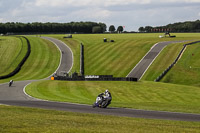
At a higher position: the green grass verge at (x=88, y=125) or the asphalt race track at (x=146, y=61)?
the green grass verge at (x=88, y=125)

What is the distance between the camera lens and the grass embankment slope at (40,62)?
83744mm

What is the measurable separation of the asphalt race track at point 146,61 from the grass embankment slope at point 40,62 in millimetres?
20976

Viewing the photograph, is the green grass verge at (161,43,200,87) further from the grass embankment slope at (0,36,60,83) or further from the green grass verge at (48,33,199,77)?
the grass embankment slope at (0,36,60,83)

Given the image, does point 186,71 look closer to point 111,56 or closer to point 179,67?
point 179,67

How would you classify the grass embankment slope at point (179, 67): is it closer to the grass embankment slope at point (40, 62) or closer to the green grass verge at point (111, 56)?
the green grass verge at point (111, 56)

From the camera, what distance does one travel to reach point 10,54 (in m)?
103

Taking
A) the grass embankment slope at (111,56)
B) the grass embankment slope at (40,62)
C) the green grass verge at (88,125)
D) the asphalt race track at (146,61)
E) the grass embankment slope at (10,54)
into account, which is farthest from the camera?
the grass embankment slope at (10,54)

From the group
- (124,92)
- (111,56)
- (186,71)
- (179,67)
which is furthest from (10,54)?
(124,92)

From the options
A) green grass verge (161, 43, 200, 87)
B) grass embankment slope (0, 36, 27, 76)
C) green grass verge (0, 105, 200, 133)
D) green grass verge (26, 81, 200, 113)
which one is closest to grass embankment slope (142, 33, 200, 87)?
green grass verge (161, 43, 200, 87)

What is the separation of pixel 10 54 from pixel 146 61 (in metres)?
40.4

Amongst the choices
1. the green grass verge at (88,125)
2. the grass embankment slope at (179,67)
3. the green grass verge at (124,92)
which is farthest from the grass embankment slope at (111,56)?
the green grass verge at (88,125)

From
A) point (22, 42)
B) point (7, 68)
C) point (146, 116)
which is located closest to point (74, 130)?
point (146, 116)

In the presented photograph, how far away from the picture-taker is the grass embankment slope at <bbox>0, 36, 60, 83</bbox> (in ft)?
275

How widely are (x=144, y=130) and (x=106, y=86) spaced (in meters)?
37.4
